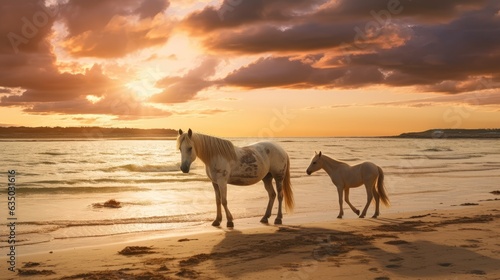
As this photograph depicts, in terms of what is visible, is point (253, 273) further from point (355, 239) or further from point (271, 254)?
point (355, 239)

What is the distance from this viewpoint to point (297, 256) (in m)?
7.32

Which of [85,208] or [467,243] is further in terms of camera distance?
[85,208]

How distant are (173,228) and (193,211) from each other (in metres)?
3.05

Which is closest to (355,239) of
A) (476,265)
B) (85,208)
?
(476,265)

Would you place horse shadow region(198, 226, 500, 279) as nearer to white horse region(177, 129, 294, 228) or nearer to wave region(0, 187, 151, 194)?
white horse region(177, 129, 294, 228)

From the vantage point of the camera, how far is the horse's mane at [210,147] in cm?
1025

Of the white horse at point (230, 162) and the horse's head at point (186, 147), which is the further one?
the white horse at point (230, 162)

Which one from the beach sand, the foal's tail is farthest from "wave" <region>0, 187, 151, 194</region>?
the beach sand

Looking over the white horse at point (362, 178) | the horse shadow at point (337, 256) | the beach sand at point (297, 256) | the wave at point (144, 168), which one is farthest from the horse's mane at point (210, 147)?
the wave at point (144, 168)

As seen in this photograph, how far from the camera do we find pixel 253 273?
6438mm

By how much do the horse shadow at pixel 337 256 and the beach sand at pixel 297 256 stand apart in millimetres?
13

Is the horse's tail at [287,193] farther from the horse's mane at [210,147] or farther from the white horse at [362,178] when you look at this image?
the horse's mane at [210,147]

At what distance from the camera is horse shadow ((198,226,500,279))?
644 cm

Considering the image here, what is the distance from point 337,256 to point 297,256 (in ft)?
1.94
